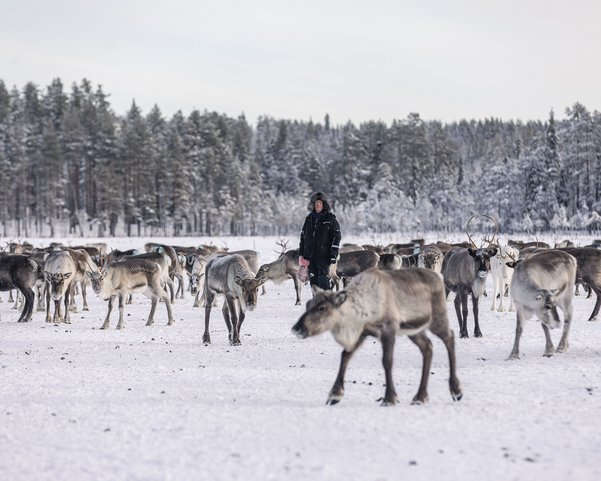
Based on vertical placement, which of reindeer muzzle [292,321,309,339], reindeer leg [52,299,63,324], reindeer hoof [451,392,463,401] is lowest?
reindeer leg [52,299,63,324]

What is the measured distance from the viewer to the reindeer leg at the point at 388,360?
6137 millimetres

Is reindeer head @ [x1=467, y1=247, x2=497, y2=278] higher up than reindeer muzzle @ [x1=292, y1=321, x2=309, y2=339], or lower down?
higher up

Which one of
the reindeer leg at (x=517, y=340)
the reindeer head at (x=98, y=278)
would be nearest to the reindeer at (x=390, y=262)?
the reindeer head at (x=98, y=278)

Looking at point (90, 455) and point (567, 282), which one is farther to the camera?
point (567, 282)

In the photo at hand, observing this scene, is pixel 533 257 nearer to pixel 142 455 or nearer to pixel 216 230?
pixel 142 455

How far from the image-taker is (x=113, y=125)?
252 ft

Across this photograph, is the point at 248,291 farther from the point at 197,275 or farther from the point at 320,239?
the point at 197,275

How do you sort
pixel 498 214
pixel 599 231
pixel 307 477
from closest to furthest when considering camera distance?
pixel 307 477 < pixel 599 231 < pixel 498 214

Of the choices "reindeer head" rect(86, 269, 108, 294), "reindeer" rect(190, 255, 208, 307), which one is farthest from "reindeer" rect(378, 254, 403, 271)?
"reindeer head" rect(86, 269, 108, 294)

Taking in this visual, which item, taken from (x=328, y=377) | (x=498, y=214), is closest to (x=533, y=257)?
(x=328, y=377)

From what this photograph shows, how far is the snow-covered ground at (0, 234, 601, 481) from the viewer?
4.66m

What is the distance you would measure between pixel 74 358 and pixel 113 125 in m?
71.8

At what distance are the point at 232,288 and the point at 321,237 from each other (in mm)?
1894

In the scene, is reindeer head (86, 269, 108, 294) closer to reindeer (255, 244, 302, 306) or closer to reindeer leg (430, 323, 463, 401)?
reindeer (255, 244, 302, 306)
